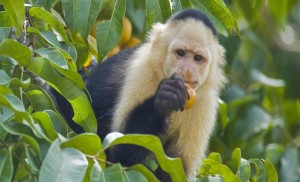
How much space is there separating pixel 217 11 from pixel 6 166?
1.51 m

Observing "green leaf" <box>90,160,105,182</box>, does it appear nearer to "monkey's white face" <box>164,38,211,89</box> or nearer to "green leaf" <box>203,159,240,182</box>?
"green leaf" <box>203,159,240,182</box>

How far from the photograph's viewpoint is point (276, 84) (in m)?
5.23

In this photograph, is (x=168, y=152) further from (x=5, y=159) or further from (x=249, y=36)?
(x=249, y=36)

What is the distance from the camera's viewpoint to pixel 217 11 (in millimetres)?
3340

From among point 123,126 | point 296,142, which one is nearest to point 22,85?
point 123,126

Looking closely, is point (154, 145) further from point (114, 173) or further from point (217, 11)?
point (217, 11)

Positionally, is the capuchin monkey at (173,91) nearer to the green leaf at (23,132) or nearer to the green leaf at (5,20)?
the green leaf at (5,20)

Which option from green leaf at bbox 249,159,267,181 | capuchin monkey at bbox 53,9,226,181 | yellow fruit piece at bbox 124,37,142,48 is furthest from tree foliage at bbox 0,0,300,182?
yellow fruit piece at bbox 124,37,142,48

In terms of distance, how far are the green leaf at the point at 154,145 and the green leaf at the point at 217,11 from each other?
116 centimetres

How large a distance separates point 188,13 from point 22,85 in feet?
3.85

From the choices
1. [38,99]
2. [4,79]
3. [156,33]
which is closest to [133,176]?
[4,79]

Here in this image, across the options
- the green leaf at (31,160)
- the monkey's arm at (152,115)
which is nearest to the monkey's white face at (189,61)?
the monkey's arm at (152,115)

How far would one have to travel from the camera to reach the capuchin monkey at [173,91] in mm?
3312

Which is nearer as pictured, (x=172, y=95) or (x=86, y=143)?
(x=86, y=143)
